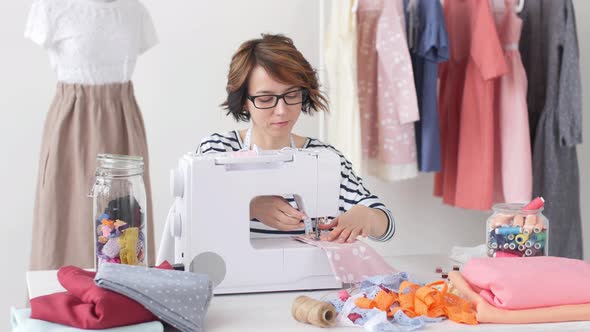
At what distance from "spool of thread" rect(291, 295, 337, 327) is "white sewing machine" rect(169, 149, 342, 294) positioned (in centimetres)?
24

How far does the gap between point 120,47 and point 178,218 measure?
4.00ft

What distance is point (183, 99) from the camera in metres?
3.87

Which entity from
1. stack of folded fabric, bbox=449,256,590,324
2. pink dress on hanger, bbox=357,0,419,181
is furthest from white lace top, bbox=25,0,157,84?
stack of folded fabric, bbox=449,256,590,324

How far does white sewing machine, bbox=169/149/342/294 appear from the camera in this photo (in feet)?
6.15

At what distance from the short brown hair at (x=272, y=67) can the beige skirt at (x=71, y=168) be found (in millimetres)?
761

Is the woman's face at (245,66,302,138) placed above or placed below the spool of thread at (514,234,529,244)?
above

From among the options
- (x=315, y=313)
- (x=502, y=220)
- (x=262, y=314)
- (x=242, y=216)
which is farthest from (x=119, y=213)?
(x=502, y=220)

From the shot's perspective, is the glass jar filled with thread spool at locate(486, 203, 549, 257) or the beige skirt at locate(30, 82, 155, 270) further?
the beige skirt at locate(30, 82, 155, 270)

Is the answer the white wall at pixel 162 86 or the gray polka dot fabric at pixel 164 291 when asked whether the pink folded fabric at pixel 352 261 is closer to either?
the gray polka dot fabric at pixel 164 291

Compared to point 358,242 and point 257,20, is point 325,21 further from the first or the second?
point 358,242

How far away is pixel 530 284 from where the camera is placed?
1704 mm

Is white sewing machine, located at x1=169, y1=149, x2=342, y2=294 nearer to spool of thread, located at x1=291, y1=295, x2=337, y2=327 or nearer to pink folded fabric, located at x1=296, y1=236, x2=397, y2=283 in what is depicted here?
pink folded fabric, located at x1=296, y1=236, x2=397, y2=283

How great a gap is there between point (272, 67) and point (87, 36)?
0.93m

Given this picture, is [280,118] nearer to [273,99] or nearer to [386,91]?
[273,99]
